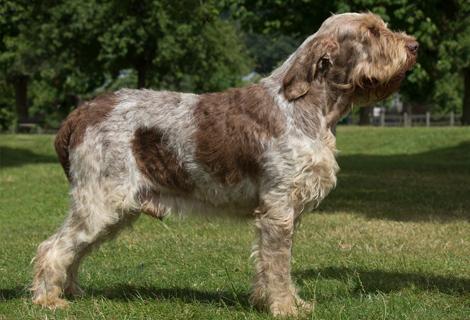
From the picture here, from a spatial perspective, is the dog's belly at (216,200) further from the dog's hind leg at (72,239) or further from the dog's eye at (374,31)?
the dog's eye at (374,31)

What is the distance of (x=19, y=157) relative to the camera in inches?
989

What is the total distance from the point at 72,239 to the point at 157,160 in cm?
92

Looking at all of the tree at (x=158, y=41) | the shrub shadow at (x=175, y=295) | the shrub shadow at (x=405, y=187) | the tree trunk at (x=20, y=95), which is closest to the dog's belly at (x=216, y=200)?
the shrub shadow at (x=175, y=295)

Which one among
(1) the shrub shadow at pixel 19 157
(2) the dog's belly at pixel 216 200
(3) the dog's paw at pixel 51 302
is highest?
(2) the dog's belly at pixel 216 200

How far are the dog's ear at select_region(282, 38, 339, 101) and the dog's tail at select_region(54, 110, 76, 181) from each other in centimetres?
173

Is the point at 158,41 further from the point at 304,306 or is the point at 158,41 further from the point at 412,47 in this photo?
the point at 304,306

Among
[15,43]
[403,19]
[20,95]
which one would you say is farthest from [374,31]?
[20,95]

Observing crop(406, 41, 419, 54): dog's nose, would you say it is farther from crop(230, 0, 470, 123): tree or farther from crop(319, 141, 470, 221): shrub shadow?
crop(230, 0, 470, 123): tree

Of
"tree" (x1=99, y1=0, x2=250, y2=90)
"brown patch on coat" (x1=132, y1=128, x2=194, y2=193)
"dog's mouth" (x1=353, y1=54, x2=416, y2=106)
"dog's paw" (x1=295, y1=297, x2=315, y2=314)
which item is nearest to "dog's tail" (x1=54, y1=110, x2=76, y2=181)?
"brown patch on coat" (x1=132, y1=128, x2=194, y2=193)

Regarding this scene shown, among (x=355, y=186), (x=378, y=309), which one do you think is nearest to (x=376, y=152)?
(x=355, y=186)

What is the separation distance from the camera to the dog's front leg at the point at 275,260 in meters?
5.77

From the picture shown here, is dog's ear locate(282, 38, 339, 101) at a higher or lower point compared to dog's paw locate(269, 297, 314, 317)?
higher

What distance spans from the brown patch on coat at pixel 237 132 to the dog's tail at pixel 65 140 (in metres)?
1.04

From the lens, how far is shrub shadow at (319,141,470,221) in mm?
12566
